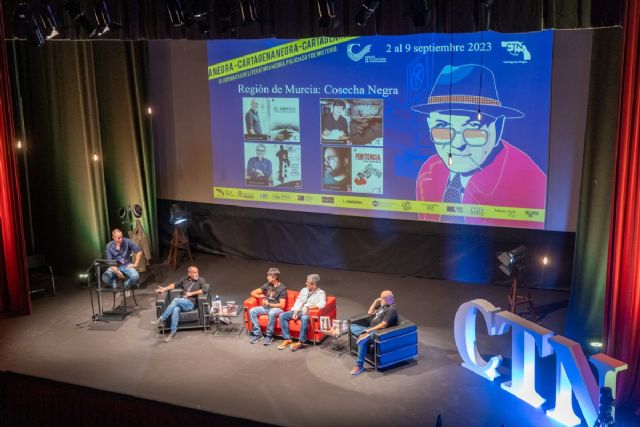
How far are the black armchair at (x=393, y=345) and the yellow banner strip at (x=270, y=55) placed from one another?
4.02m

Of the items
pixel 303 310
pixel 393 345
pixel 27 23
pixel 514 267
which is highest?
pixel 27 23

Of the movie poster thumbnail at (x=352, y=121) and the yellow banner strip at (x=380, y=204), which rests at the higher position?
the movie poster thumbnail at (x=352, y=121)

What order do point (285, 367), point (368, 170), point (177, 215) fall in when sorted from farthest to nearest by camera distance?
point (177, 215) < point (368, 170) < point (285, 367)

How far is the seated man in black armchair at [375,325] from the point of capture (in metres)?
7.69

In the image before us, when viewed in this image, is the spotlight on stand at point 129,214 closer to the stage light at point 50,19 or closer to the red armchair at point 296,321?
the stage light at point 50,19

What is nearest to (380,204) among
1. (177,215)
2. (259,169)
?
(259,169)

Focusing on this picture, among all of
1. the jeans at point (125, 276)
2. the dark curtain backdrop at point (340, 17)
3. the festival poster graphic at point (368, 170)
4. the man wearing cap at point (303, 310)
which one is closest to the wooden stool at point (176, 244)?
the jeans at point (125, 276)

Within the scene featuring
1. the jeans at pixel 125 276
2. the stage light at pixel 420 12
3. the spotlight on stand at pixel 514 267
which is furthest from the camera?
the jeans at pixel 125 276

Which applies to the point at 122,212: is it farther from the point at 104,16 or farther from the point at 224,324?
the point at 104,16

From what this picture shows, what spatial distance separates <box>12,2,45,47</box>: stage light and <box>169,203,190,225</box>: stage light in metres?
3.24

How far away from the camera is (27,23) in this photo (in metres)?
8.33

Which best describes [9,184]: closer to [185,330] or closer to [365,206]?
[185,330]

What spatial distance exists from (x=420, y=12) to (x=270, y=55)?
11.6ft

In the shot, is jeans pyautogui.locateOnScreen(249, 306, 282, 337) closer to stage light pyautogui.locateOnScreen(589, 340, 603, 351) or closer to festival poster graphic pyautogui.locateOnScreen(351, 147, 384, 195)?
festival poster graphic pyautogui.locateOnScreen(351, 147, 384, 195)
